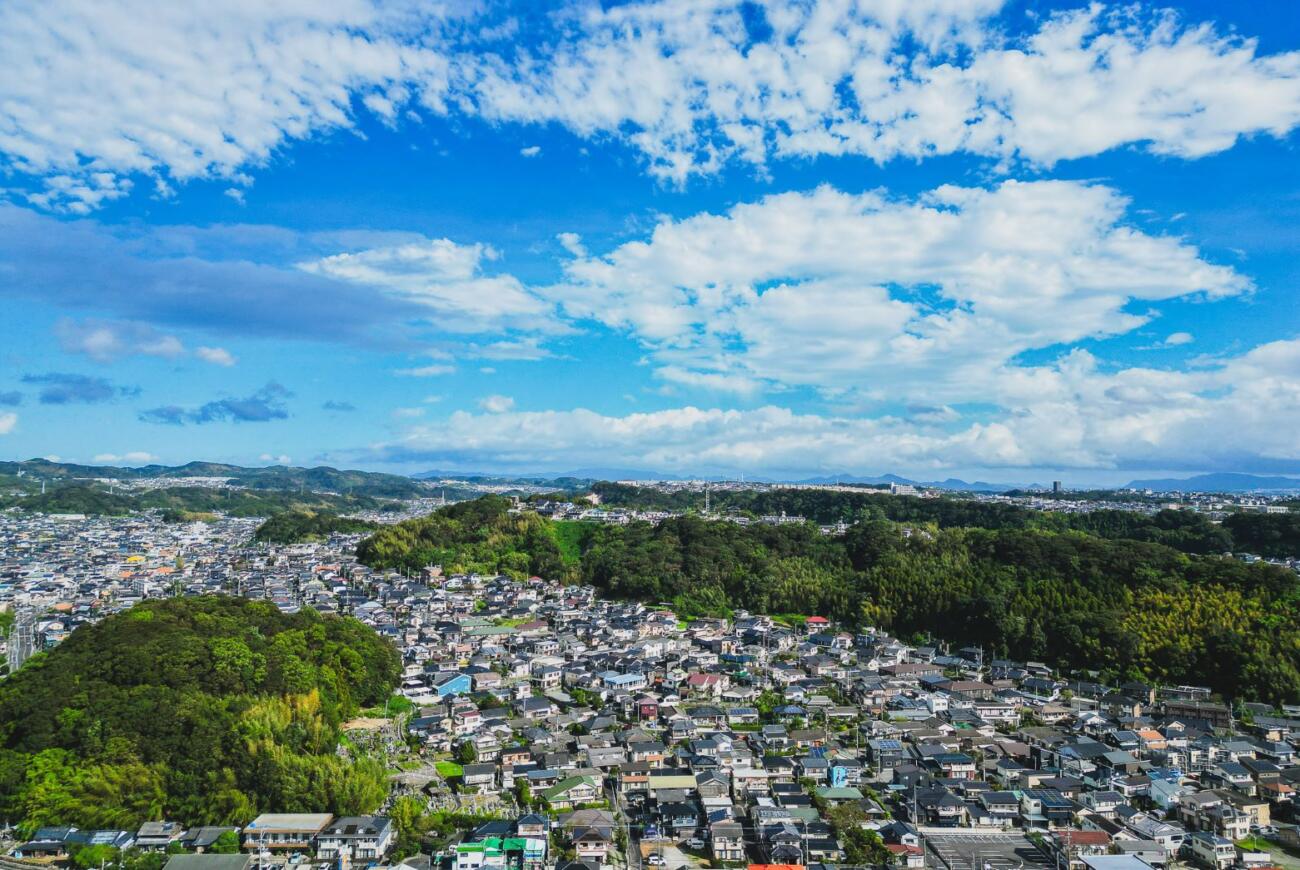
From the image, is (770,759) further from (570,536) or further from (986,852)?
(570,536)

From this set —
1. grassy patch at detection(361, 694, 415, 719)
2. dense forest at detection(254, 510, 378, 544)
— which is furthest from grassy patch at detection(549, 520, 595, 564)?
grassy patch at detection(361, 694, 415, 719)

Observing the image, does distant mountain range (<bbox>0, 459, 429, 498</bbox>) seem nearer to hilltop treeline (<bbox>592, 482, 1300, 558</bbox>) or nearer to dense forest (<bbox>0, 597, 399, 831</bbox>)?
hilltop treeline (<bbox>592, 482, 1300, 558</bbox>)

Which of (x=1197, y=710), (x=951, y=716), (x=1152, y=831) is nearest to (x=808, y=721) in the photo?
(x=951, y=716)

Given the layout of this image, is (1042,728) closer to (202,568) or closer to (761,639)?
(761,639)

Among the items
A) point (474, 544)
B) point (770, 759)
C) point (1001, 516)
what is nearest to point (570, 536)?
point (474, 544)

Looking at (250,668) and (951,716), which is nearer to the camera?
(250,668)

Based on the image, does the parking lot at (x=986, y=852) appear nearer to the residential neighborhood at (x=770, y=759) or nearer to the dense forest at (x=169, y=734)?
the residential neighborhood at (x=770, y=759)
